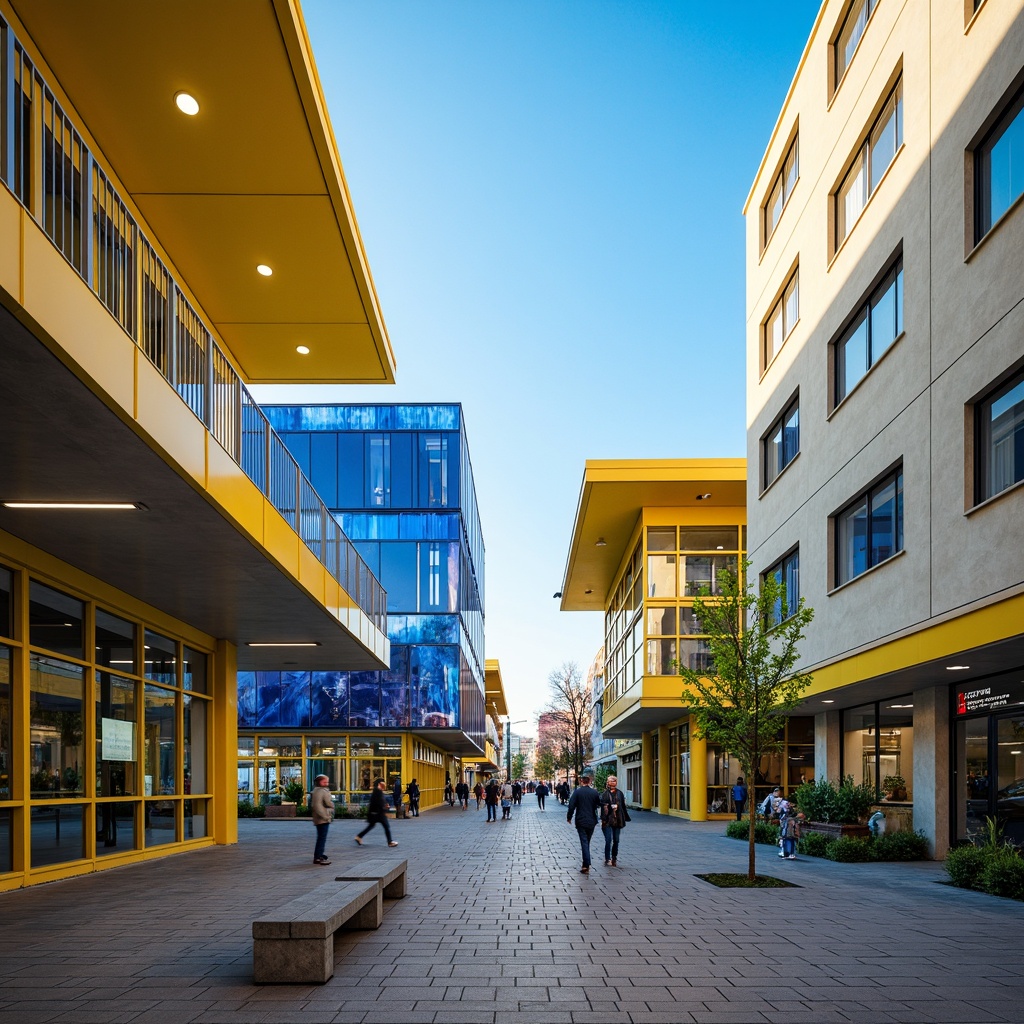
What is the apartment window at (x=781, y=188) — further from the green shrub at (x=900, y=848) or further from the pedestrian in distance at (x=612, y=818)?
the pedestrian in distance at (x=612, y=818)

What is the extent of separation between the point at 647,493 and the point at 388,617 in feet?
46.9

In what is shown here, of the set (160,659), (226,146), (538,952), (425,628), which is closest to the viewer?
(538,952)

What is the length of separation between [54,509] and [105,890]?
17.8 feet

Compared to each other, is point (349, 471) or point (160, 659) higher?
point (349, 471)

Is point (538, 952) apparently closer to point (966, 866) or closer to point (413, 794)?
point (966, 866)

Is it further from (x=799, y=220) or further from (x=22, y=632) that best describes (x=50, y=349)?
(x=799, y=220)

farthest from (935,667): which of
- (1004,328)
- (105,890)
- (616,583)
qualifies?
(616,583)

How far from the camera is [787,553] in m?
26.1

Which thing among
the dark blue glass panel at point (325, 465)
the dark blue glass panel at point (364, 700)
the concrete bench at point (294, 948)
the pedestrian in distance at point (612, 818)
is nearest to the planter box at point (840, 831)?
the pedestrian in distance at point (612, 818)

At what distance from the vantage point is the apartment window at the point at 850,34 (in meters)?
21.5

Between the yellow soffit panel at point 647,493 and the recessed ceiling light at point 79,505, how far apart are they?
82.1 ft

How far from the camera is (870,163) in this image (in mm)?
20844

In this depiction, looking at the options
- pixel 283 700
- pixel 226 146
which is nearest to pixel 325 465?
pixel 283 700

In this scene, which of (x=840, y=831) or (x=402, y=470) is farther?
(x=402, y=470)
